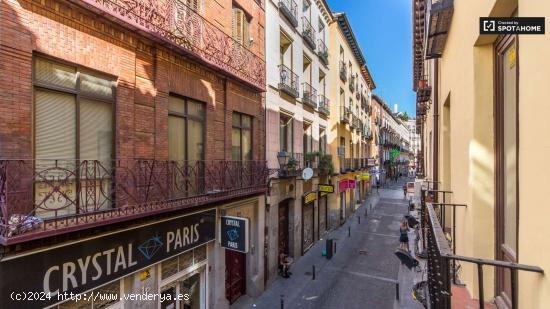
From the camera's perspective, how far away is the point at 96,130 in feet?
22.0

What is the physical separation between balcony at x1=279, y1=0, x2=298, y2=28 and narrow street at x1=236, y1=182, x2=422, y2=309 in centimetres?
1342

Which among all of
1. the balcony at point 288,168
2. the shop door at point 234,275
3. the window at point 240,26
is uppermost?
the window at point 240,26

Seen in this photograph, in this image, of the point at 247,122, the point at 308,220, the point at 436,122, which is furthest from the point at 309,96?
the point at 436,122

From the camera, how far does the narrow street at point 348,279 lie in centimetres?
1271

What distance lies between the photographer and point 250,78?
40.6 ft

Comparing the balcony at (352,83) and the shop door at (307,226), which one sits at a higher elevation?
the balcony at (352,83)

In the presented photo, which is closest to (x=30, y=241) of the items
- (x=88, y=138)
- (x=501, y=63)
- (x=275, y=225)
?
(x=88, y=138)

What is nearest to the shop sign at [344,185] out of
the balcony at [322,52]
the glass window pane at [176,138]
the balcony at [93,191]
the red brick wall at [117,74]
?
the balcony at [322,52]

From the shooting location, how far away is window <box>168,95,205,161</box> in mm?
8789

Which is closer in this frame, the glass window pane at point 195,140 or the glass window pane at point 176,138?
the glass window pane at point 176,138

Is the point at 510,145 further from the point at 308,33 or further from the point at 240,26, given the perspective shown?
the point at 308,33

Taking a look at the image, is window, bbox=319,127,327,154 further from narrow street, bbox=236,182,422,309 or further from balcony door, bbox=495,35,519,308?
balcony door, bbox=495,35,519,308

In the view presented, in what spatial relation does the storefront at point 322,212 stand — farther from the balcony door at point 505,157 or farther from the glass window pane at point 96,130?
the balcony door at point 505,157

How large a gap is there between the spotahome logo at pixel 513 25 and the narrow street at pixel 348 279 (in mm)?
11406
